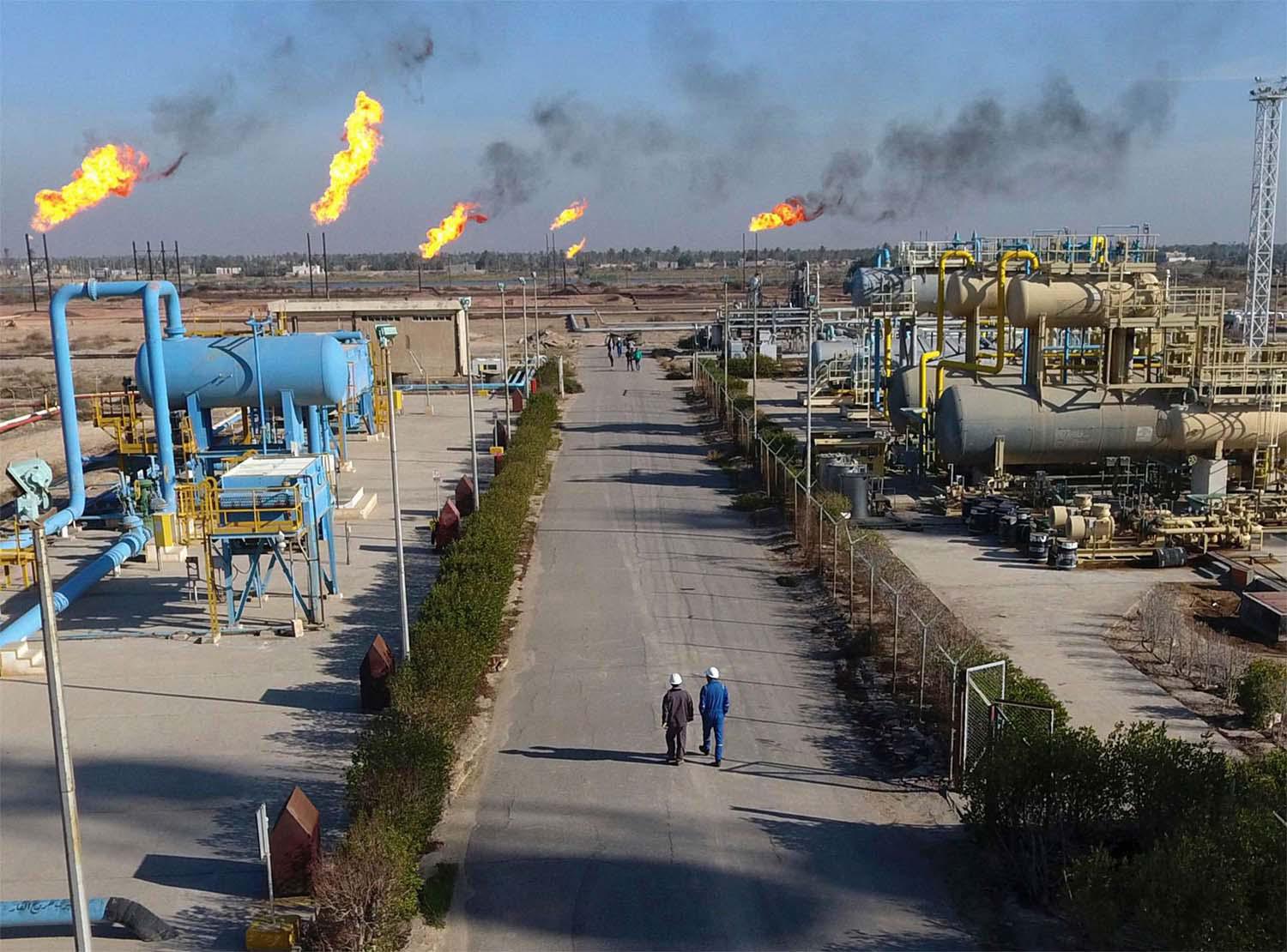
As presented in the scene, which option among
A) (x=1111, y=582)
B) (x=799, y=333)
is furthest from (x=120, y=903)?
(x=799, y=333)

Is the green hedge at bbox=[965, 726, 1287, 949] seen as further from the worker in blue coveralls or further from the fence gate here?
the worker in blue coveralls

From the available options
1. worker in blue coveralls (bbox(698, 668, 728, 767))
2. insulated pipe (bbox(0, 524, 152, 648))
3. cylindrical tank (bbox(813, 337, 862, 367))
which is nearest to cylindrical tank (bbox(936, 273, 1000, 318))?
cylindrical tank (bbox(813, 337, 862, 367))

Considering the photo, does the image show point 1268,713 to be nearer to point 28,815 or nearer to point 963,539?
point 963,539

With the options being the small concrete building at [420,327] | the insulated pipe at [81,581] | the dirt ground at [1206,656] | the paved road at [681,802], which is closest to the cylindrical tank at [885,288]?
the small concrete building at [420,327]

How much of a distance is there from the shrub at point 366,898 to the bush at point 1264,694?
11105 millimetres

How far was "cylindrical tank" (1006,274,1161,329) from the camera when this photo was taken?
1079 inches

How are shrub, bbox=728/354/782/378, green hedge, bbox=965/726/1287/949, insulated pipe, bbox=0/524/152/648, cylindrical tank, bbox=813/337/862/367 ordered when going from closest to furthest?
green hedge, bbox=965/726/1287/949, insulated pipe, bbox=0/524/152/648, cylindrical tank, bbox=813/337/862/367, shrub, bbox=728/354/782/378

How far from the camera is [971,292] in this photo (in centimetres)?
3106

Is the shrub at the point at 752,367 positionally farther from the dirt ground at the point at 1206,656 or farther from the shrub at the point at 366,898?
the shrub at the point at 366,898

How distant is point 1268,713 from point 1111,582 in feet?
23.9

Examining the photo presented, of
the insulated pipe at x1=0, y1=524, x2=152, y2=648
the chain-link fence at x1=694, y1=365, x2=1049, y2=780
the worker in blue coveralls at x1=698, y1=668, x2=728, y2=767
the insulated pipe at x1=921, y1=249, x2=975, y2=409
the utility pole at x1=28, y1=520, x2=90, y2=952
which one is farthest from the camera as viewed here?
the insulated pipe at x1=921, y1=249, x2=975, y2=409

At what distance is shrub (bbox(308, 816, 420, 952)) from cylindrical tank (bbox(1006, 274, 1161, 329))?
21990 mm

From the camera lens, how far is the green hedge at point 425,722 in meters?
10.5

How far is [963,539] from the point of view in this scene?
2559cm
